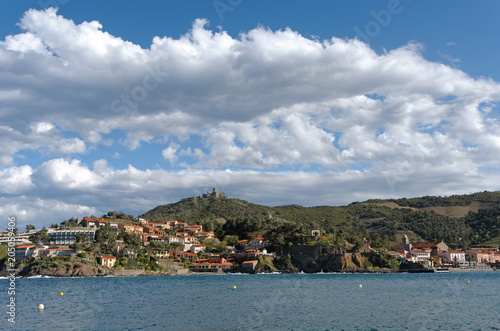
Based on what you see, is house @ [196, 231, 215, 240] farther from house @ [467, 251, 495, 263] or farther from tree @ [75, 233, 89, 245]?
house @ [467, 251, 495, 263]

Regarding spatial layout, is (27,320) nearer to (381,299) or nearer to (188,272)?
(381,299)

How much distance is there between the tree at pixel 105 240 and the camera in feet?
423

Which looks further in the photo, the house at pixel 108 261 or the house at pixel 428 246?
the house at pixel 428 246

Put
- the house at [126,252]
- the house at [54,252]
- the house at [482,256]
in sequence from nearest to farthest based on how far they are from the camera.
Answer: the house at [54,252] < the house at [126,252] < the house at [482,256]

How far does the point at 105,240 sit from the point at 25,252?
75.4 feet

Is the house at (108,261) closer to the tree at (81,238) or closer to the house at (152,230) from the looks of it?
the tree at (81,238)

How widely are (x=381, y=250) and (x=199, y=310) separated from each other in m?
122

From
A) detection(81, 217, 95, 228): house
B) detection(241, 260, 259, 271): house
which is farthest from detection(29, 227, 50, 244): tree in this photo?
detection(241, 260, 259, 271): house

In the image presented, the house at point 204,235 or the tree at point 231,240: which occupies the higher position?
the house at point 204,235

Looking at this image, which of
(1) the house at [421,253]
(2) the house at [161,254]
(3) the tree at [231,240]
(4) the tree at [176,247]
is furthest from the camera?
(3) the tree at [231,240]

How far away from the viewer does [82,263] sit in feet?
380

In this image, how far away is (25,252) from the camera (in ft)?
421

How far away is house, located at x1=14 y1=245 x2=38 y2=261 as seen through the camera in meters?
127

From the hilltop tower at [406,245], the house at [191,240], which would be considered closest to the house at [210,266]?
the house at [191,240]
